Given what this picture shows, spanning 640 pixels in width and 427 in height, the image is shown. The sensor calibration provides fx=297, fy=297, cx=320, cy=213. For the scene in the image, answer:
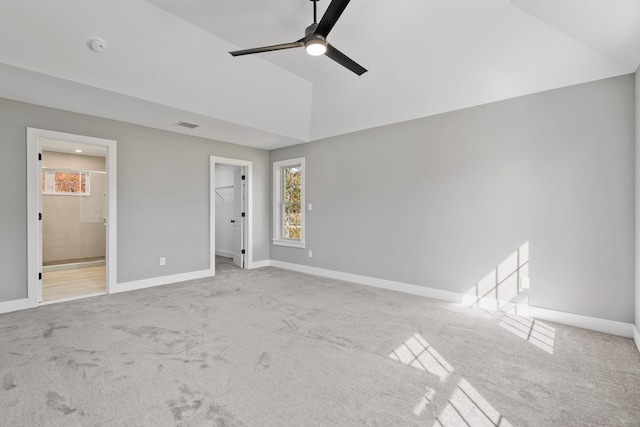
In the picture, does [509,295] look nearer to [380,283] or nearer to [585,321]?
[585,321]

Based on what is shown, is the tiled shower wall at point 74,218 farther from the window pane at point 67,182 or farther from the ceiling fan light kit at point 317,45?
the ceiling fan light kit at point 317,45

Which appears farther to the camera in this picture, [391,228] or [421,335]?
[391,228]

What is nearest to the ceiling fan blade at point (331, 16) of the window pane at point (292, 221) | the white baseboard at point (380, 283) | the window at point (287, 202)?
the white baseboard at point (380, 283)

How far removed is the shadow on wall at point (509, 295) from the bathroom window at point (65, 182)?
7782 mm

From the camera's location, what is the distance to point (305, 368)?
2230 mm

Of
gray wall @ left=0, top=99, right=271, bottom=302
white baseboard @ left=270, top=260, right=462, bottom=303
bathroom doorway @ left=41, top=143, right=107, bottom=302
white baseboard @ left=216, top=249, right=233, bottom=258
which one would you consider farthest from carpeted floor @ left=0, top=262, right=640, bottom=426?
white baseboard @ left=216, top=249, right=233, bottom=258

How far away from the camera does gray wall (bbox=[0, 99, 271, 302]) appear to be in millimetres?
3482

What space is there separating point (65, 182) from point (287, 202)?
15.7 feet

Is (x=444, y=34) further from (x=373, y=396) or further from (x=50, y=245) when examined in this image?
(x=50, y=245)

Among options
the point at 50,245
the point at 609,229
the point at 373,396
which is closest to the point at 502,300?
the point at 609,229

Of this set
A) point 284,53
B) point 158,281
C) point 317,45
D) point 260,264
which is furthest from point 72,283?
point 317,45

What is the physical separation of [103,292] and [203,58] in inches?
136

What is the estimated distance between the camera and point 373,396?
1.90 meters

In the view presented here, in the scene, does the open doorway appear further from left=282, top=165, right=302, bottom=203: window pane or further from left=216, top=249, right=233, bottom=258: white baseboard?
left=282, top=165, right=302, bottom=203: window pane
